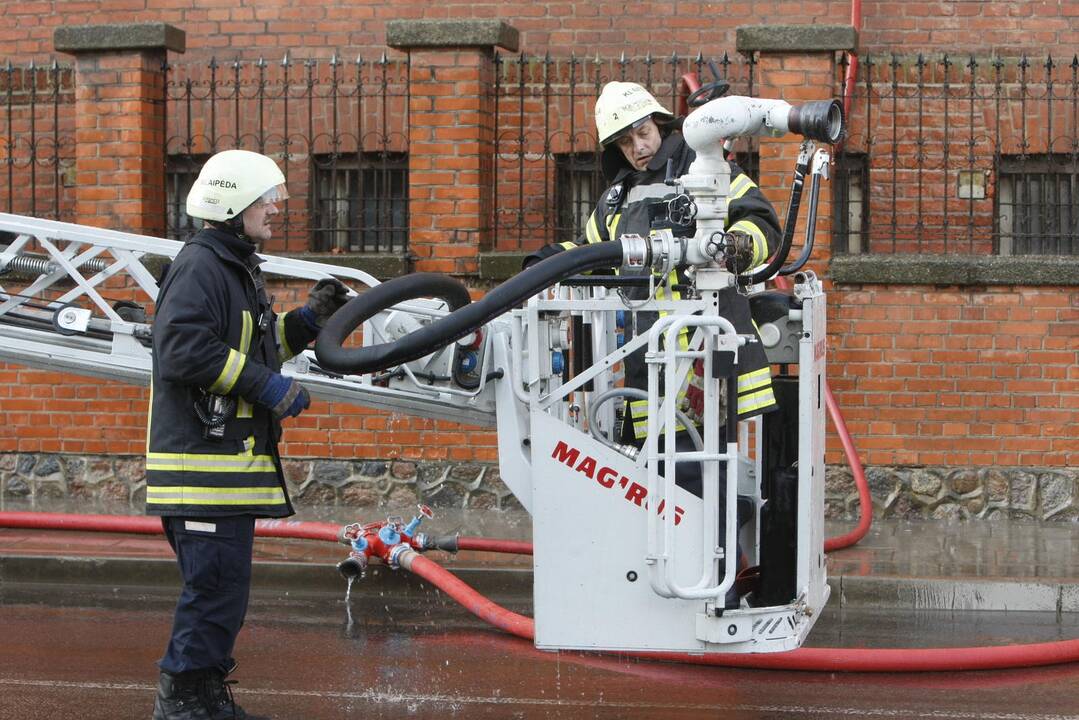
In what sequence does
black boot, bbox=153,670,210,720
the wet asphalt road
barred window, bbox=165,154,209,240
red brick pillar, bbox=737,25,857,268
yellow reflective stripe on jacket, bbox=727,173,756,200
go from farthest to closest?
barred window, bbox=165,154,209,240, red brick pillar, bbox=737,25,857,268, the wet asphalt road, yellow reflective stripe on jacket, bbox=727,173,756,200, black boot, bbox=153,670,210,720

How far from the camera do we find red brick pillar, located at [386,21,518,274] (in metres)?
9.95

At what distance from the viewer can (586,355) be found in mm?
5918

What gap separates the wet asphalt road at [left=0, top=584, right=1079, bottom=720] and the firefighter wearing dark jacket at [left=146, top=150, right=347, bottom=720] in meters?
0.70

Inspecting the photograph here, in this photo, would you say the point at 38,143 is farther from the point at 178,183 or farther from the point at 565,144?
the point at 565,144

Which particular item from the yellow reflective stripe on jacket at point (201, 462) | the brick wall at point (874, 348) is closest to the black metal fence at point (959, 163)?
the brick wall at point (874, 348)

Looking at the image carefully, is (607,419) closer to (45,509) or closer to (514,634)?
(514,634)

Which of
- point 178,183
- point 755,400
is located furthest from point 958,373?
point 178,183

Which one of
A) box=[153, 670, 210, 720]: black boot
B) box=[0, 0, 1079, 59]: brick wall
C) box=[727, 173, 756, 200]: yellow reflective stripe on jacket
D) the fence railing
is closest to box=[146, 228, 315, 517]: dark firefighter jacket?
box=[153, 670, 210, 720]: black boot

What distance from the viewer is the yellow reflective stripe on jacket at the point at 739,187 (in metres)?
5.74

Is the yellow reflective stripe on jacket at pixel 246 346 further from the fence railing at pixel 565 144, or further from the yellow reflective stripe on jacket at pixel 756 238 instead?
the fence railing at pixel 565 144

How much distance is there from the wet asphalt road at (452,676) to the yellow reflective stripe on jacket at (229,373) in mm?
1378

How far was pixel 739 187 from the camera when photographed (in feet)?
19.0

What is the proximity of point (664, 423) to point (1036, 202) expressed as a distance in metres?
6.50

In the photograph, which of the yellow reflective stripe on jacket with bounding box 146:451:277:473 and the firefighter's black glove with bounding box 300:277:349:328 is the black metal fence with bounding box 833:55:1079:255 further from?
the yellow reflective stripe on jacket with bounding box 146:451:277:473
